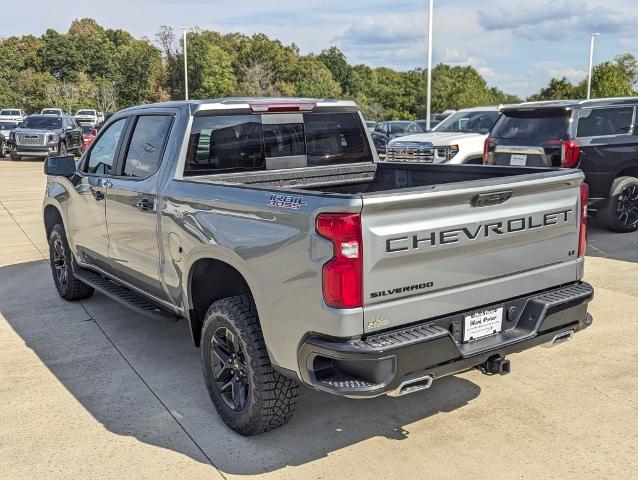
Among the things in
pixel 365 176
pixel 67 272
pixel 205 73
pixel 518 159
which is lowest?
pixel 67 272

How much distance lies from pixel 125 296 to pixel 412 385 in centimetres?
271

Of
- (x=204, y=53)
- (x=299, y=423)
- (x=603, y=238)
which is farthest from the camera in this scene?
(x=204, y=53)

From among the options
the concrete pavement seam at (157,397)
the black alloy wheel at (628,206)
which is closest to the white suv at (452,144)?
the black alloy wheel at (628,206)

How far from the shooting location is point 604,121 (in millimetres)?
9062

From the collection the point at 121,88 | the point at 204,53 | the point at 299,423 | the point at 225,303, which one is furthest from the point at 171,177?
the point at 121,88

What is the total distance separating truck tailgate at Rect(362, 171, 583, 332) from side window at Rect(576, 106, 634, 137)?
5.59m

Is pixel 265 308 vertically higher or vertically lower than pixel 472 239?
lower

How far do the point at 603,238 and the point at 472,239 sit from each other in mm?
6633

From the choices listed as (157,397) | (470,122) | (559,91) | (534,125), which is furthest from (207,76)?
(157,397)

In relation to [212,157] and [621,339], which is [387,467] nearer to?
[212,157]

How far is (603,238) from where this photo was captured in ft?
29.8

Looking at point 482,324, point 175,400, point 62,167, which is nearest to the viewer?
point 482,324

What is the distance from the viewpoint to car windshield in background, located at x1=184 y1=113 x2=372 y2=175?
4.36 metres

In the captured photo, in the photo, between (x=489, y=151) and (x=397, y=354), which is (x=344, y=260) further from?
(x=489, y=151)
